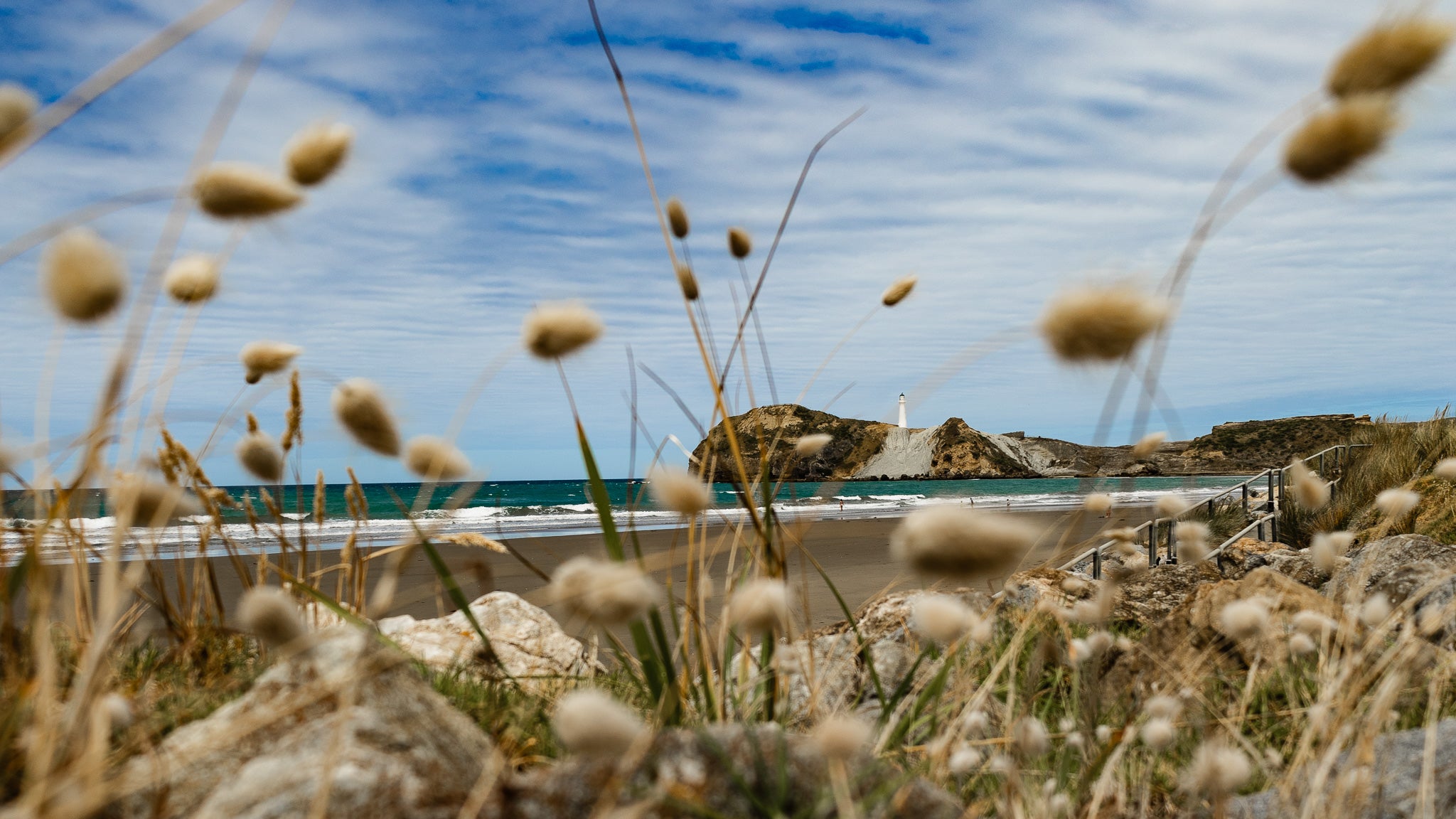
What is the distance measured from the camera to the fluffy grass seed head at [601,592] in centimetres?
94

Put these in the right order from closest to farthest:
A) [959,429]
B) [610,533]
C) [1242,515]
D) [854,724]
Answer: [854,724]
[610,533]
[1242,515]
[959,429]

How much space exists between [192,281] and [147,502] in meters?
0.45

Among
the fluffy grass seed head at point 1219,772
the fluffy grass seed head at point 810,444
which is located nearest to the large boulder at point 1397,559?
the fluffy grass seed head at point 1219,772

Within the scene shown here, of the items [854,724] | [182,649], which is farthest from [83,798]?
[182,649]

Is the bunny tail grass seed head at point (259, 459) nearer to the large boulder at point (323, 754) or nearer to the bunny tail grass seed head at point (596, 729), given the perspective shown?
the large boulder at point (323, 754)

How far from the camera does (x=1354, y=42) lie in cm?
132

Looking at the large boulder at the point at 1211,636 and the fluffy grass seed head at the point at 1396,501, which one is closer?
the fluffy grass seed head at the point at 1396,501

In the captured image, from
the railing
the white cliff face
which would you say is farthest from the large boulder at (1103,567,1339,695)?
the white cliff face

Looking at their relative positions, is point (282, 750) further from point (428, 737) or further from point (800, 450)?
point (800, 450)

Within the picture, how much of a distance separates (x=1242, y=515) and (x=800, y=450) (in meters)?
9.99

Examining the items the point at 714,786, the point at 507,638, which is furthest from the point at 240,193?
the point at 507,638

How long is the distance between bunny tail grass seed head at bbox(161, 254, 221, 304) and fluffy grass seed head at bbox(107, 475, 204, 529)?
0.35 m

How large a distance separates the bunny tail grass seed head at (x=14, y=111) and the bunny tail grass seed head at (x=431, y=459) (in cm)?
76

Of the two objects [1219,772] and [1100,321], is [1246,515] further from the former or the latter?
[1100,321]
